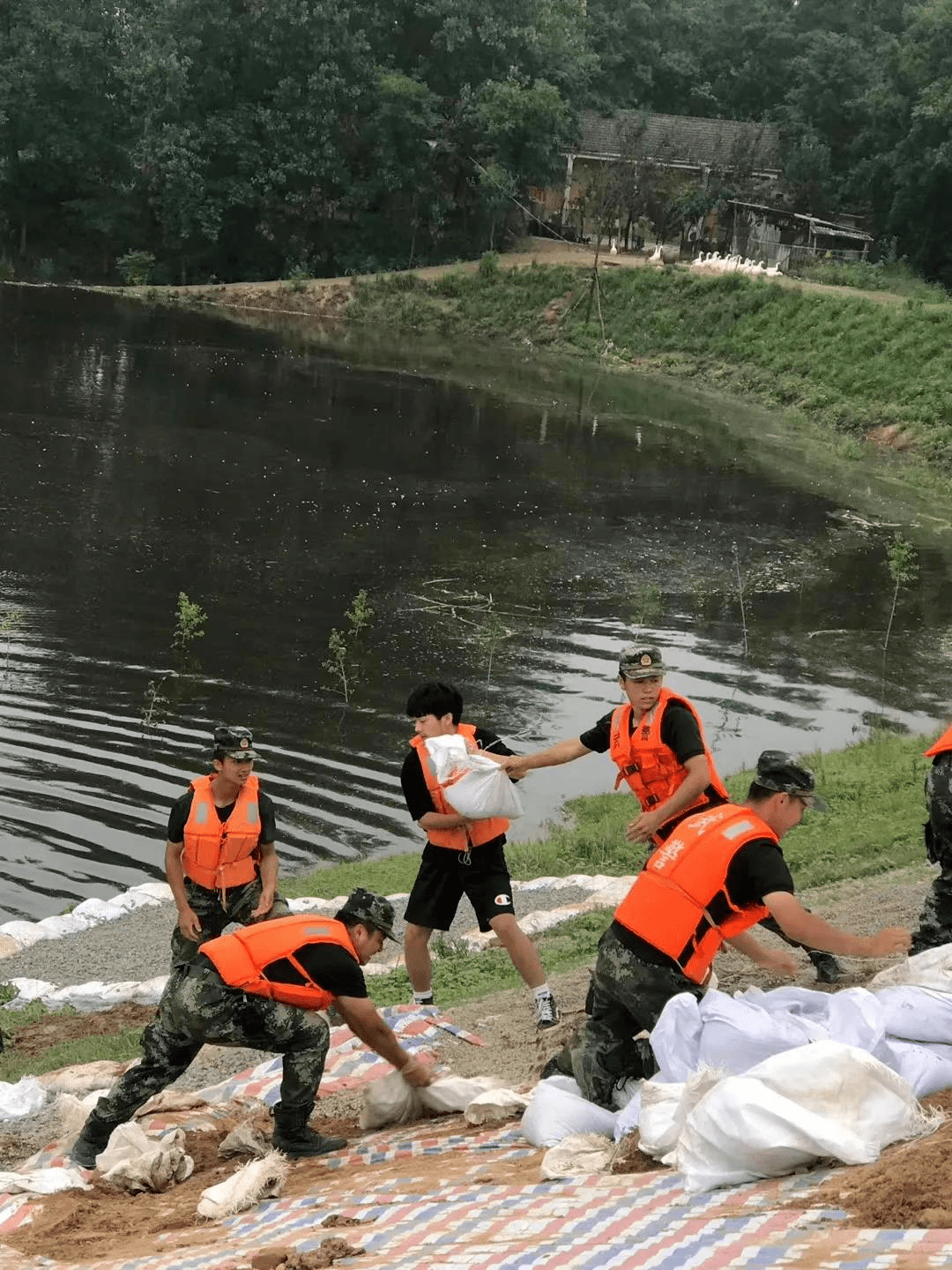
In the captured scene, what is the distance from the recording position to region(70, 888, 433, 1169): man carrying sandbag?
7.10 m

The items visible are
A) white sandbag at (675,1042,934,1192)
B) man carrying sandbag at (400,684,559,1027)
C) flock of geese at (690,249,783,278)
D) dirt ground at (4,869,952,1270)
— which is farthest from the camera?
flock of geese at (690,249,783,278)

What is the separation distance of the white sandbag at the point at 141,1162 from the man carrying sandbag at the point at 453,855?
2.22 m

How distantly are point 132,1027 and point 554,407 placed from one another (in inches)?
1420

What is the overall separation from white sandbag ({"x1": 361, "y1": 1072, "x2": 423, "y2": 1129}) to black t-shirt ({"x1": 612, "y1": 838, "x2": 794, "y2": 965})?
80.9 inches

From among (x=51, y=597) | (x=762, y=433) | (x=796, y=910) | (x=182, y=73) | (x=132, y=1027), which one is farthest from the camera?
(x=182, y=73)

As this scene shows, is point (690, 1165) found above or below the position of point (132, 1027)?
above

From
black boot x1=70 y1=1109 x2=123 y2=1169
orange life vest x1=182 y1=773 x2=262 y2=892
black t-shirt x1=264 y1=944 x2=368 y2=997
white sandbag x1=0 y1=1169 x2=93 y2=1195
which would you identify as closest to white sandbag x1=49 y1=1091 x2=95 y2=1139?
black boot x1=70 y1=1109 x2=123 y2=1169

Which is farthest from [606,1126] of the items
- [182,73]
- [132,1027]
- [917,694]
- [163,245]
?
[163,245]

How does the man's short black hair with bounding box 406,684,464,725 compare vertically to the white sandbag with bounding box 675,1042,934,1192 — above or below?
above

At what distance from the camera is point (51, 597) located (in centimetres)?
2223

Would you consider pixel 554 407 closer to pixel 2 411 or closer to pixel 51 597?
pixel 2 411

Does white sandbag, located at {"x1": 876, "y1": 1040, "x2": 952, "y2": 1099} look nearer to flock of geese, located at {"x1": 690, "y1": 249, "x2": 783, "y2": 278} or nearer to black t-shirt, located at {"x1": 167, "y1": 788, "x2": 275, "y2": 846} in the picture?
black t-shirt, located at {"x1": 167, "y1": 788, "x2": 275, "y2": 846}

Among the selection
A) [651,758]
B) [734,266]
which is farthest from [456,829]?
[734,266]

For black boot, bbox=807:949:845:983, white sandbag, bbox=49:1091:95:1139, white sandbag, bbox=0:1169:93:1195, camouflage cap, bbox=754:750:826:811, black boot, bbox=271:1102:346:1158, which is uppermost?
camouflage cap, bbox=754:750:826:811
